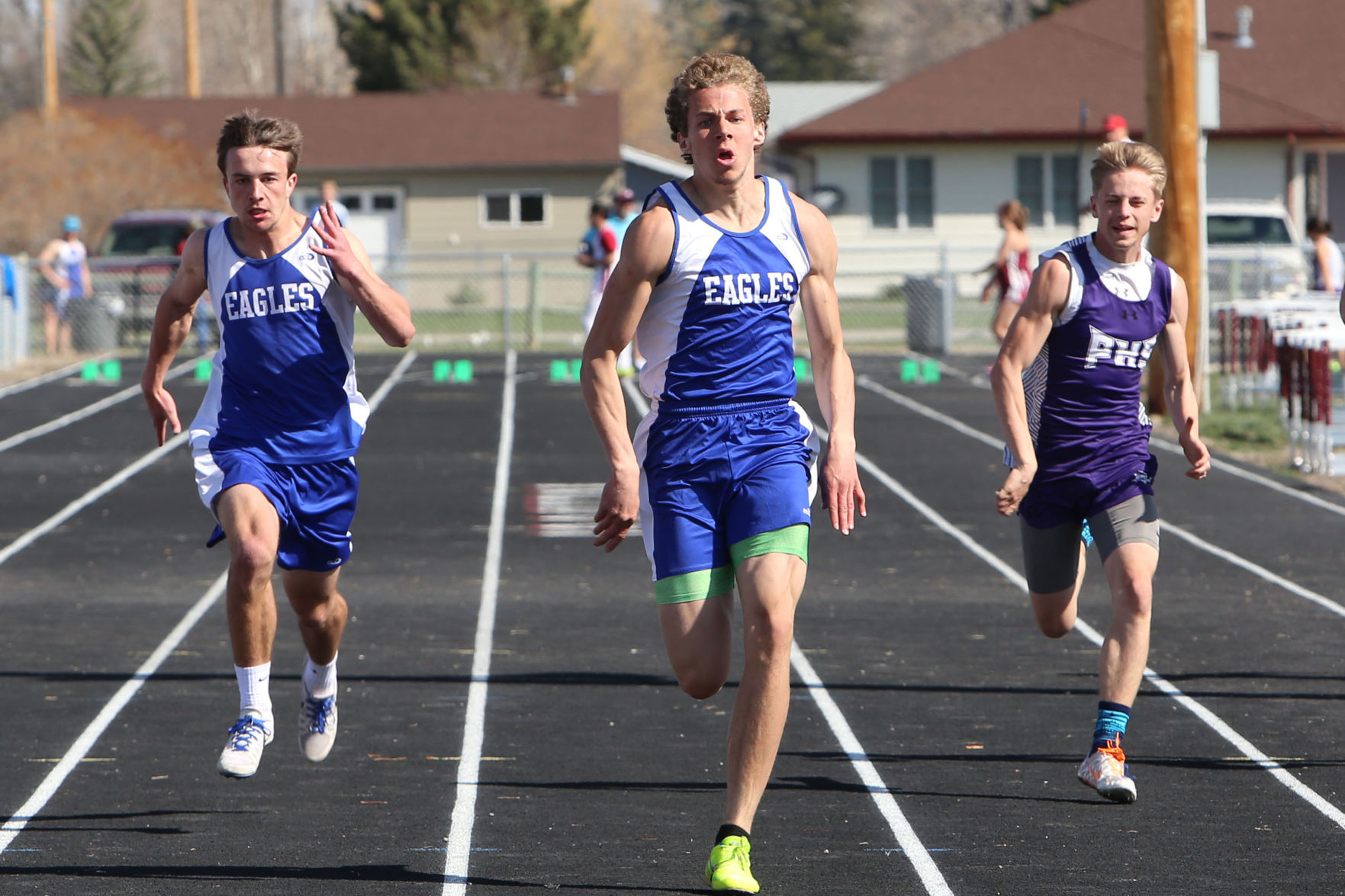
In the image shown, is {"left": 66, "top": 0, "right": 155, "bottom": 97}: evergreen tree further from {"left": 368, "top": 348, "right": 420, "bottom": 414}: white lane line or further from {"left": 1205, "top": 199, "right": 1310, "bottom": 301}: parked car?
{"left": 1205, "top": 199, "right": 1310, "bottom": 301}: parked car

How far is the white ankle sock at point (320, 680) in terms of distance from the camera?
6.39m

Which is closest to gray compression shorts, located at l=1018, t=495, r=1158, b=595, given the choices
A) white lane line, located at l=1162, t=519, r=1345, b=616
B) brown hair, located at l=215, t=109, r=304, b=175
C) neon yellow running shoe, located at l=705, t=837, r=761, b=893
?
neon yellow running shoe, located at l=705, t=837, r=761, b=893

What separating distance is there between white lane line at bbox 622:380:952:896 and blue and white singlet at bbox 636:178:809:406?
1033 millimetres

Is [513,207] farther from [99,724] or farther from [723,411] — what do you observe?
[723,411]

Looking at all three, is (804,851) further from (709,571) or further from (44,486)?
(44,486)

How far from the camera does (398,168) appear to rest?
4659 centimetres

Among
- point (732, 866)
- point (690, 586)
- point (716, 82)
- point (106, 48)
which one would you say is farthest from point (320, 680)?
point (106, 48)

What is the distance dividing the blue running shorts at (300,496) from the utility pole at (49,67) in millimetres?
36257

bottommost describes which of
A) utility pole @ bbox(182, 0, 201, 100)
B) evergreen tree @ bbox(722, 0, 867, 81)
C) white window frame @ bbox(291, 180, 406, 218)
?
white window frame @ bbox(291, 180, 406, 218)

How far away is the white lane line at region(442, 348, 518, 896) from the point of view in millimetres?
5586

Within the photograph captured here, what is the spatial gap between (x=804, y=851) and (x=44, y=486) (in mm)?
10479

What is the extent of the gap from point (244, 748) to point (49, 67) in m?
39.4

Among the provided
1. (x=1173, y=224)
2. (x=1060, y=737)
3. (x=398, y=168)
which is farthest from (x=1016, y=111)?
(x=1060, y=737)

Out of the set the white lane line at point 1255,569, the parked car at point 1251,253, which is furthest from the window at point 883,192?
the white lane line at point 1255,569
